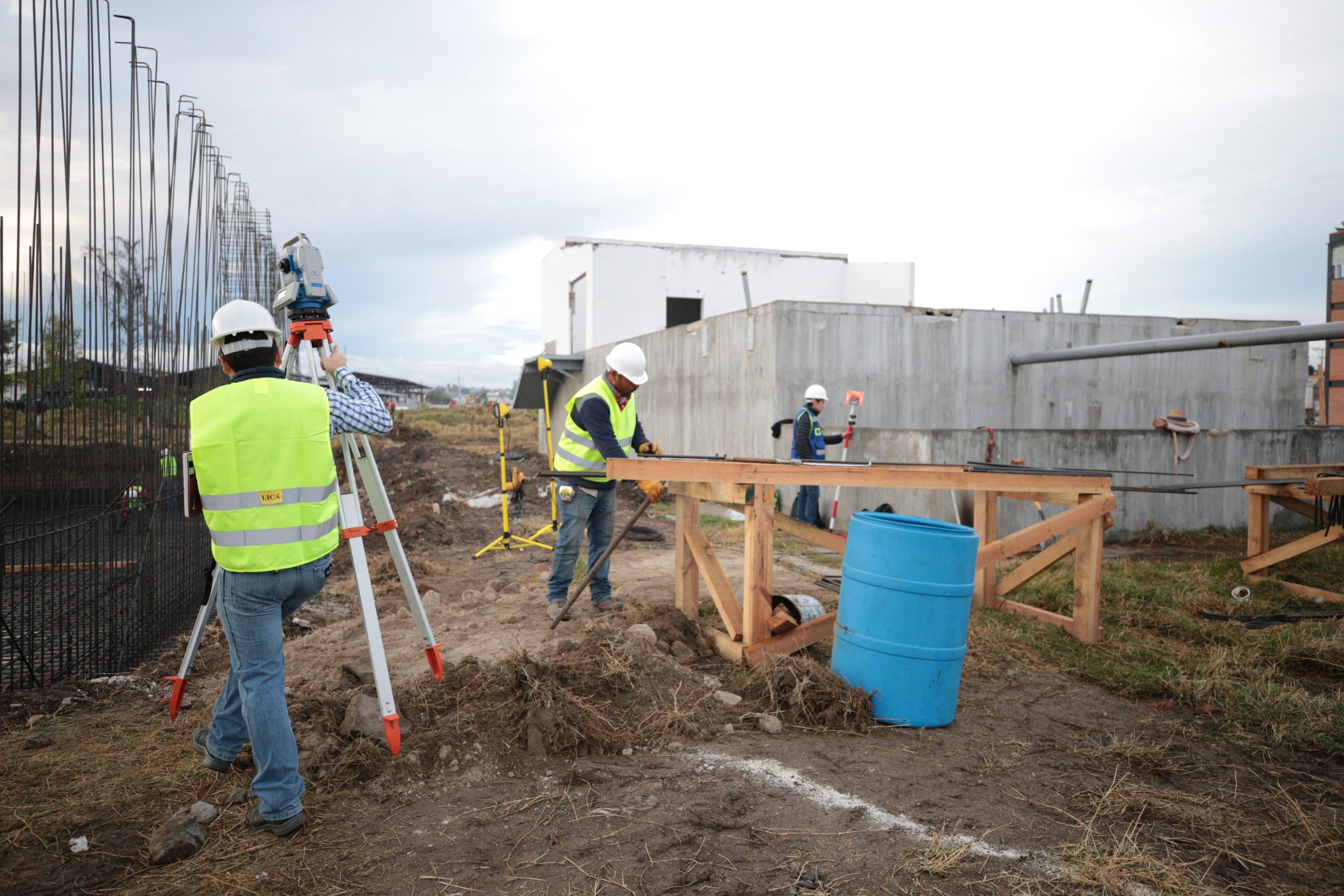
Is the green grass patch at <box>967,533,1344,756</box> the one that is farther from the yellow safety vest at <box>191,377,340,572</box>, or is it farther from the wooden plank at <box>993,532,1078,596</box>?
the yellow safety vest at <box>191,377,340,572</box>

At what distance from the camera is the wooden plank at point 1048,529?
532 centimetres

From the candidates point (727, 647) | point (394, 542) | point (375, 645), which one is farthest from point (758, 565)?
point (375, 645)

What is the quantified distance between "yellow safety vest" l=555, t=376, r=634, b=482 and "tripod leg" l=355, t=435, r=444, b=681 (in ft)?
6.31

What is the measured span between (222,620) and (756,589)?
2.75 m

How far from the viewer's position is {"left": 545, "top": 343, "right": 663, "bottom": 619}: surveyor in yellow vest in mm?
5738

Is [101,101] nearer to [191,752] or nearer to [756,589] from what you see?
[191,752]

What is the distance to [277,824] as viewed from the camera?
3072mm

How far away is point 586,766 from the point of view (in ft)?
11.8

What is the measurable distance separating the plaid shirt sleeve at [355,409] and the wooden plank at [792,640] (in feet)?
Answer: 7.93

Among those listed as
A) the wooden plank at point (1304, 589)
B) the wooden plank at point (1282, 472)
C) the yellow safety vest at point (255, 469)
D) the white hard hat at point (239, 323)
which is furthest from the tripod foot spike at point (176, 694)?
the wooden plank at point (1282, 472)

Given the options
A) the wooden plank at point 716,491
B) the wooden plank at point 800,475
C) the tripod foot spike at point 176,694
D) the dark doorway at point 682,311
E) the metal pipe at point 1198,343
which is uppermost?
the dark doorway at point 682,311

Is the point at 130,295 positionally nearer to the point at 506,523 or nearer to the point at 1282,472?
the point at 506,523

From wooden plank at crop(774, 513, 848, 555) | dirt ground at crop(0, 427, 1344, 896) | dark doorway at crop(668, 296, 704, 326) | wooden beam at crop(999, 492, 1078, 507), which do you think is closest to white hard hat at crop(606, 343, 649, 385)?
wooden plank at crop(774, 513, 848, 555)

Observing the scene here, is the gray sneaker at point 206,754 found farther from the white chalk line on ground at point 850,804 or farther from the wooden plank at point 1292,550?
the wooden plank at point 1292,550
